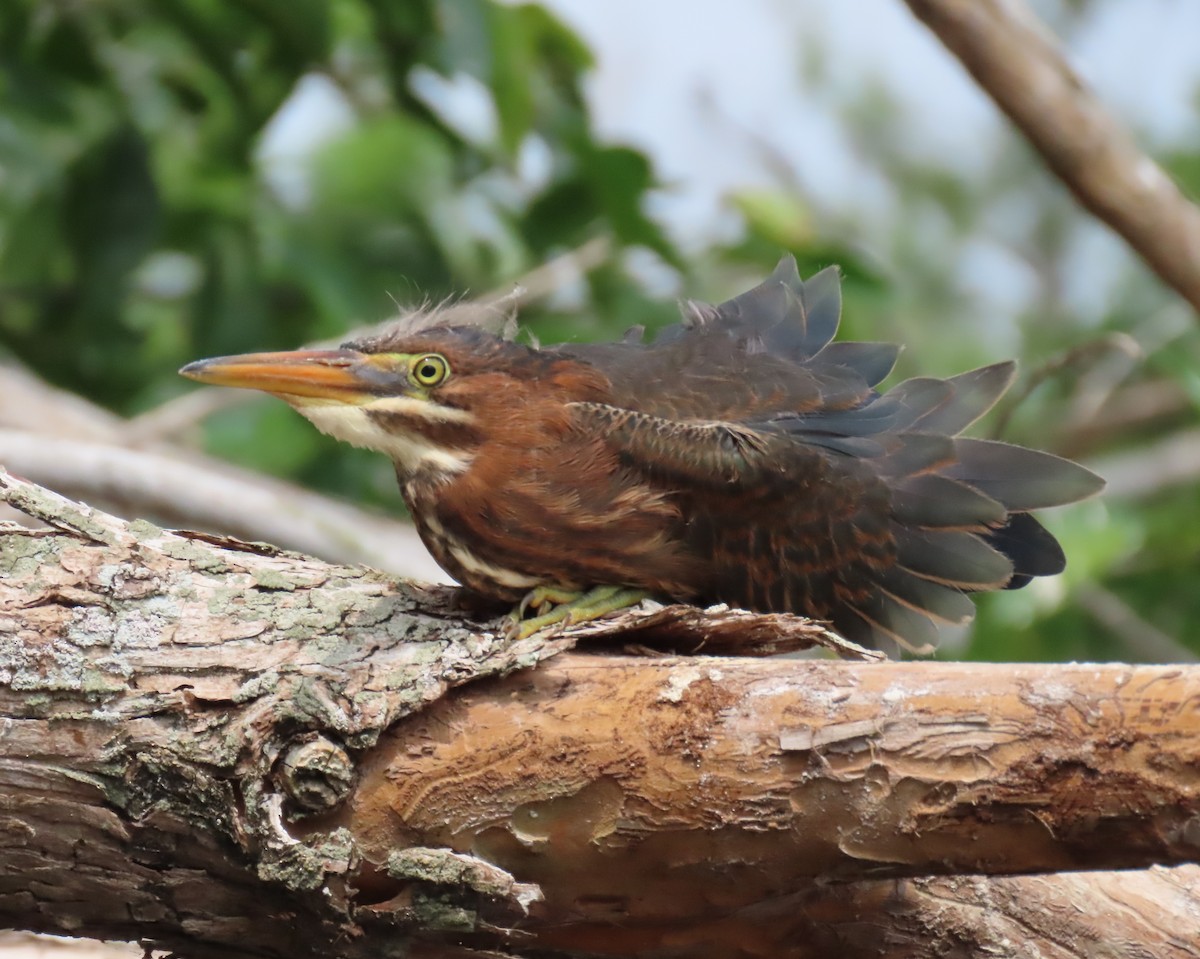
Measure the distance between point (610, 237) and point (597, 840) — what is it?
3.94m

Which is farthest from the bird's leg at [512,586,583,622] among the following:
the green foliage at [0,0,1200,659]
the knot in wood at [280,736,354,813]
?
the green foliage at [0,0,1200,659]

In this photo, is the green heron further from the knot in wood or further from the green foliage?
the green foliage

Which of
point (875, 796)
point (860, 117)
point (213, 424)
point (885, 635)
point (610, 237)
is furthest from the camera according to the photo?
point (860, 117)

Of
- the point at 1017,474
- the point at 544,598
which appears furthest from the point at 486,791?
the point at 1017,474

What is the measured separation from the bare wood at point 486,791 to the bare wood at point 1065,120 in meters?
2.33

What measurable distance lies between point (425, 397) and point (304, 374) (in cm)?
26

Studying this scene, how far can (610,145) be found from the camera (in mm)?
5293

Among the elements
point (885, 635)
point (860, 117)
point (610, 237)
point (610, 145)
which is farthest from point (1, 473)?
point (860, 117)

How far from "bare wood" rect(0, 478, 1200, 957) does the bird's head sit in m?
0.62

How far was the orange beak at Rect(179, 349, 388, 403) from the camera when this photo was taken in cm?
285

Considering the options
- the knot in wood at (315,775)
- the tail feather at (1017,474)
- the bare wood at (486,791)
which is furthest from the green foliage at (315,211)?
→ the knot in wood at (315,775)

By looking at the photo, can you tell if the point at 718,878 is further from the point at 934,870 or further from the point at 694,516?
the point at 694,516

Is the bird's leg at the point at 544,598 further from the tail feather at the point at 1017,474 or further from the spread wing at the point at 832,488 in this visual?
the tail feather at the point at 1017,474

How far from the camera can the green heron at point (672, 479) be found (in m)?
2.92
